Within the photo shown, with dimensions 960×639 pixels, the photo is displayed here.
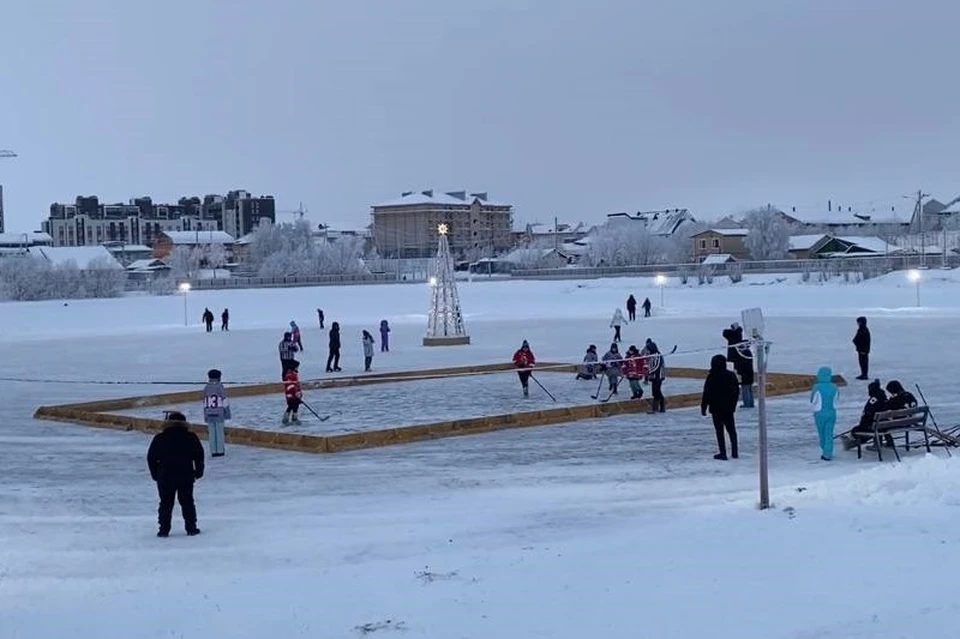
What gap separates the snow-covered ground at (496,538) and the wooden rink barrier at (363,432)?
1.57 ft

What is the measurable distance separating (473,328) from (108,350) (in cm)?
1541

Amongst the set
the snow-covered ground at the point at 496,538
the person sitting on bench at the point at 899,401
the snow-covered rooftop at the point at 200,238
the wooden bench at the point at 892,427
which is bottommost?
the snow-covered ground at the point at 496,538

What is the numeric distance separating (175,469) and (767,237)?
135484 millimetres

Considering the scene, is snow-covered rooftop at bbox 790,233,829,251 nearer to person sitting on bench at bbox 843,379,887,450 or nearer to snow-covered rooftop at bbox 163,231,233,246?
snow-covered rooftop at bbox 163,231,233,246

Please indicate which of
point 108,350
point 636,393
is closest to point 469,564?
point 636,393

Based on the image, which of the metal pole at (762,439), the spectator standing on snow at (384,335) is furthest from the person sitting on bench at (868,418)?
the spectator standing on snow at (384,335)

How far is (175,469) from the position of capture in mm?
12250

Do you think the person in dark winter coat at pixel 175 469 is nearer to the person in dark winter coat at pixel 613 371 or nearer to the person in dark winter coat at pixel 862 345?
the person in dark winter coat at pixel 613 371

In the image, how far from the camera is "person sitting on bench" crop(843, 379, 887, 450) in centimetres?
1581

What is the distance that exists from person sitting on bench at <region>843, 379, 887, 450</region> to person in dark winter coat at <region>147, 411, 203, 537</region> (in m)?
8.29

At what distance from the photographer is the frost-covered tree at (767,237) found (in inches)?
5546

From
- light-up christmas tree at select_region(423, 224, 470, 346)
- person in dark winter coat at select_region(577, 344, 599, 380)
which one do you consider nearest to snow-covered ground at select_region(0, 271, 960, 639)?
person in dark winter coat at select_region(577, 344, 599, 380)

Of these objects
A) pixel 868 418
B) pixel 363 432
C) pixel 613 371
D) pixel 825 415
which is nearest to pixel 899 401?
pixel 868 418

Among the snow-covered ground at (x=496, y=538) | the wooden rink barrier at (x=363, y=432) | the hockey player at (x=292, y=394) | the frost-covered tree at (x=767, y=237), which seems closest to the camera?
the snow-covered ground at (x=496, y=538)
